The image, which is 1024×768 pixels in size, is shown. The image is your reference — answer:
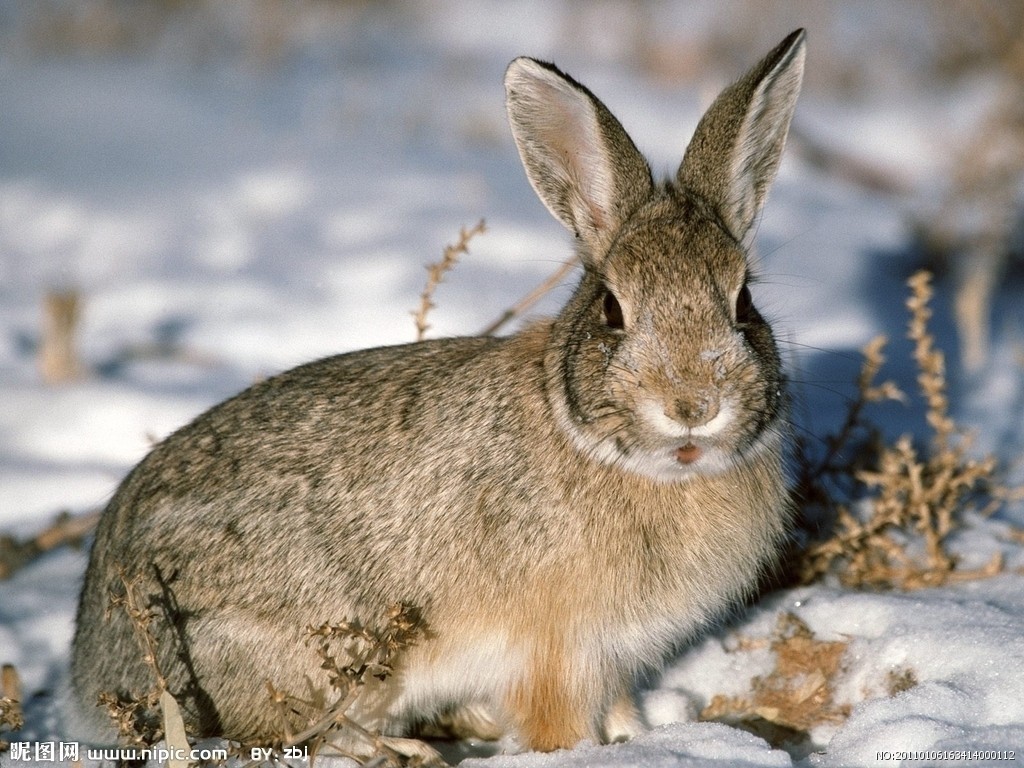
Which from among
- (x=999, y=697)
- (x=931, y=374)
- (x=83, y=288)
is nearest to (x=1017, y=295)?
(x=931, y=374)

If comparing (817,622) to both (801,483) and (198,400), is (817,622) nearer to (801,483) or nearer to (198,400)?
(801,483)

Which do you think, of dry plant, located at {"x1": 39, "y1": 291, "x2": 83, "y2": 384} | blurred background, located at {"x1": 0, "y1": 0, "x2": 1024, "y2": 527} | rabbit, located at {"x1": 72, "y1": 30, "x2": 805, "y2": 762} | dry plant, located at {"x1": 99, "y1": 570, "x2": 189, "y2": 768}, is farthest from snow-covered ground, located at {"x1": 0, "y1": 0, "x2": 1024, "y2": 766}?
dry plant, located at {"x1": 99, "y1": 570, "x2": 189, "y2": 768}

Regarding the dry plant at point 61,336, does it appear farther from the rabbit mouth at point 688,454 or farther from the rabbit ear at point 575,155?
the rabbit mouth at point 688,454

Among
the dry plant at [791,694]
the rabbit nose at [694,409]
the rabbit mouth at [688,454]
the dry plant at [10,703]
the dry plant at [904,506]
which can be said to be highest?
the rabbit nose at [694,409]

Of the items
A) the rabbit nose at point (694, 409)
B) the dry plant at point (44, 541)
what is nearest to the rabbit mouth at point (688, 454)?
the rabbit nose at point (694, 409)

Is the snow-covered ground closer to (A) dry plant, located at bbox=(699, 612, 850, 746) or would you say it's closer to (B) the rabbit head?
(A) dry plant, located at bbox=(699, 612, 850, 746)

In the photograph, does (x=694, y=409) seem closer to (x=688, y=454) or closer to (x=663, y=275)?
(x=688, y=454)

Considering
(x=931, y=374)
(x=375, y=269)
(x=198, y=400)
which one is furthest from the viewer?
(x=375, y=269)
